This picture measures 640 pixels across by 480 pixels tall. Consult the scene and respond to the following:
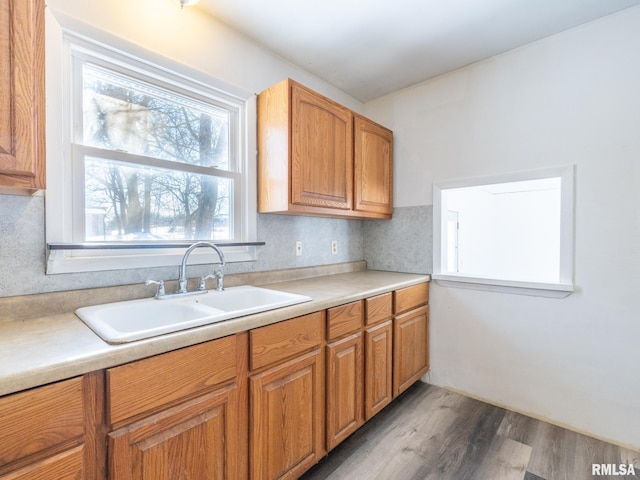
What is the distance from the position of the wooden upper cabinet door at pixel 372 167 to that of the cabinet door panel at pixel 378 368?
Answer: 0.92 metres

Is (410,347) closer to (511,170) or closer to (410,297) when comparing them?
(410,297)

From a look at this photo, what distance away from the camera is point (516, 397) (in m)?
2.09

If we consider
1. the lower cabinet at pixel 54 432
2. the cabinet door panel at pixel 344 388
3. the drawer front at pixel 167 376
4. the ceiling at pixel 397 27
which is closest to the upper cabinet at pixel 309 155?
the ceiling at pixel 397 27

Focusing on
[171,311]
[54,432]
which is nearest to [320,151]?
[171,311]

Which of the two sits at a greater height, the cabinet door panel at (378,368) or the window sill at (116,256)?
the window sill at (116,256)

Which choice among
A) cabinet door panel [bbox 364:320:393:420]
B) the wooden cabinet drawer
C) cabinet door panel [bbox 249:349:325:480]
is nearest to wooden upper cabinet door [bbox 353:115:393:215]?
the wooden cabinet drawer

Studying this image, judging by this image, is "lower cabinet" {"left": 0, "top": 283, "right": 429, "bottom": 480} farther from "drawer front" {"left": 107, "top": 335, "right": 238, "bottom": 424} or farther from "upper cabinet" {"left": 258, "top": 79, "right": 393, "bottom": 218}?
"upper cabinet" {"left": 258, "top": 79, "right": 393, "bottom": 218}

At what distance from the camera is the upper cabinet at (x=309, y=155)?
180 centimetres

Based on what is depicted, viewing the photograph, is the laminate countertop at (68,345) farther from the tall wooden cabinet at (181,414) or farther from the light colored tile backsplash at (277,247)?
the light colored tile backsplash at (277,247)

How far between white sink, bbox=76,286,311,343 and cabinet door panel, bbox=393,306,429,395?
95cm

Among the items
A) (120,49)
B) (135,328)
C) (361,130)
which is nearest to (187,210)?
(135,328)

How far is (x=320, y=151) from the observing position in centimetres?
196

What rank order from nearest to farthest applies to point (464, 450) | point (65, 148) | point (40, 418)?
point (40, 418) → point (65, 148) → point (464, 450)

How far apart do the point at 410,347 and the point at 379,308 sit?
1.85 feet
